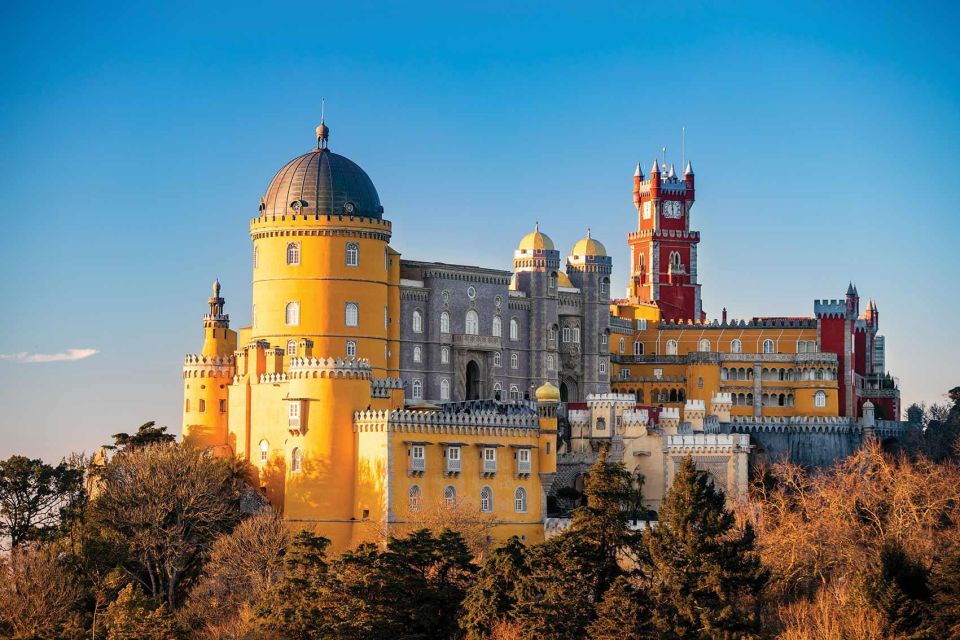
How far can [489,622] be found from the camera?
76.0 metres

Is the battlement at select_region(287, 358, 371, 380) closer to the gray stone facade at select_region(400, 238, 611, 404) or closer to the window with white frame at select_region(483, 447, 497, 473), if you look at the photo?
the window with white frame at select_region(483, 447, 497, 473)

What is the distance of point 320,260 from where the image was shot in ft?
321

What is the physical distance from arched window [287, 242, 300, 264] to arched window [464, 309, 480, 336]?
1282 cm

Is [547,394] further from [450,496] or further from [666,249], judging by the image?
[666,249]

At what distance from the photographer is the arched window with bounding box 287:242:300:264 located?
321 ft

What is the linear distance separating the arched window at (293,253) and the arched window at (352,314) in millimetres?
3394

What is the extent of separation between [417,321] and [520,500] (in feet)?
51.9

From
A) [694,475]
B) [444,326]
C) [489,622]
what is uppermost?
[444,326]

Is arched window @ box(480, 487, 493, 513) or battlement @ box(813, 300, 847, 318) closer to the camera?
arched window @ box(480, 487, 493, 513)

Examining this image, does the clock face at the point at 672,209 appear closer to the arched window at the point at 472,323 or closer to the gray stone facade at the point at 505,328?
the gray stone facade at the point at 505,328

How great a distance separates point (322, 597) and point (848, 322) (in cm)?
5701

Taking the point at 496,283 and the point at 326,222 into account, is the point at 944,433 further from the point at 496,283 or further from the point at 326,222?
the point at 326,222

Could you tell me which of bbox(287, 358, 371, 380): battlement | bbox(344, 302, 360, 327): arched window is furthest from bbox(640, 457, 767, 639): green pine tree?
→ bbox(344, 302, 360, 327): arched window

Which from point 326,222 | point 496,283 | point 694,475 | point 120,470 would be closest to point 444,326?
point 496,283
